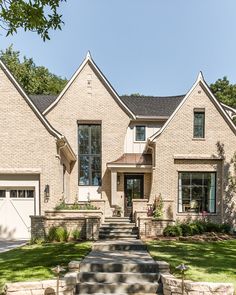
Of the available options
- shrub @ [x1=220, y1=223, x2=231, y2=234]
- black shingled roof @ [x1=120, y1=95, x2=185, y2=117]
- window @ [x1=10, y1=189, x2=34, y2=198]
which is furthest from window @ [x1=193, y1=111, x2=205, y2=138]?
window @ [x1=10, y1=189, x2=34, y2=198]

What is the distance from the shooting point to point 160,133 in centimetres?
1867

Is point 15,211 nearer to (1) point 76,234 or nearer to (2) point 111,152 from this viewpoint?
(1) point 76,234

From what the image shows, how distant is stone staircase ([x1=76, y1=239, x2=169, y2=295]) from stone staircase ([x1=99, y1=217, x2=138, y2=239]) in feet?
12.5

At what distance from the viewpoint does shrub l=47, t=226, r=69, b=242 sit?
14.5 m

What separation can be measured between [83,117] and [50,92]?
23703 mm

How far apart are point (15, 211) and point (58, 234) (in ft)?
9.84

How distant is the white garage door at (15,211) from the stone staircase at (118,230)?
3.63 m

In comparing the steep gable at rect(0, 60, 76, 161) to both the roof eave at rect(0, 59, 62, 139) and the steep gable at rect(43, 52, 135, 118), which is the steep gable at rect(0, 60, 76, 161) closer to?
the roof eave at rect(0, 59, 62, 139)

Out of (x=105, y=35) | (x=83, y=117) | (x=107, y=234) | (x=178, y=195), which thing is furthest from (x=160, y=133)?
(x=105, y=35)

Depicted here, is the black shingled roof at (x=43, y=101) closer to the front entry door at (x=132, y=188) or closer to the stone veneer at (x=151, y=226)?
the front entry door at (x=132, y=188)

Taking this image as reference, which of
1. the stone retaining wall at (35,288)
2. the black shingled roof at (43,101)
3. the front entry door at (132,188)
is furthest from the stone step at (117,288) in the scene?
the black shingled roof at (43,101)

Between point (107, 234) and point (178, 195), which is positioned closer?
point (107, 234)

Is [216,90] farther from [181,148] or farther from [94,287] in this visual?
[94,287]

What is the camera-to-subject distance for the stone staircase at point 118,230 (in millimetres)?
15078
